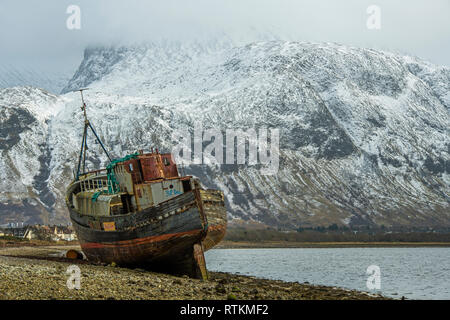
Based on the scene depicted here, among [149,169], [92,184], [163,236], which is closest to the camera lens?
[163,236]

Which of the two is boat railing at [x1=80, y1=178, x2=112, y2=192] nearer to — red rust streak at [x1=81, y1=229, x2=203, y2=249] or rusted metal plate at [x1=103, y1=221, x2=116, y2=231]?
rusted metal plate at [x1=103, y1=221, x2=116, y2=231]

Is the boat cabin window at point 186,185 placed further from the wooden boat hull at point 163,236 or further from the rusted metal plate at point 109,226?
the rusted metal plate at point 109,226

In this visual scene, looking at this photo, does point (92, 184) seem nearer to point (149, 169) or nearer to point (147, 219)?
point (149, 169)

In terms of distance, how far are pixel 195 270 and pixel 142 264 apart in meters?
5.95

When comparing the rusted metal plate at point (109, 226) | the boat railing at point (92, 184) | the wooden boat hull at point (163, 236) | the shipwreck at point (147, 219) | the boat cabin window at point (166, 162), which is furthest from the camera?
the boat railing at point (92, 184)

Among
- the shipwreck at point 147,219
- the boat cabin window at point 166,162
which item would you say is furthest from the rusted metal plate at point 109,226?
the boat cabin window at point 166,162

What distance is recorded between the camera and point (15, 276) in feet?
118

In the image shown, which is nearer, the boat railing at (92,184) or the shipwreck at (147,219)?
the shipwreck at (147,219)

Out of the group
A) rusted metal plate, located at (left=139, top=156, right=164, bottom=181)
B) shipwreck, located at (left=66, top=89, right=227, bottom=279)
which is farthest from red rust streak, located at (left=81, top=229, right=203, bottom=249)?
→ rusted metal plate, located at (left=139, top=156, right=164, bottom=181)

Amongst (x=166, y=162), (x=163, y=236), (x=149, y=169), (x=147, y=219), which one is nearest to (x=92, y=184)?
(x=166, y=162)

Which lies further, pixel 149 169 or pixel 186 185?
pixel 149 169
